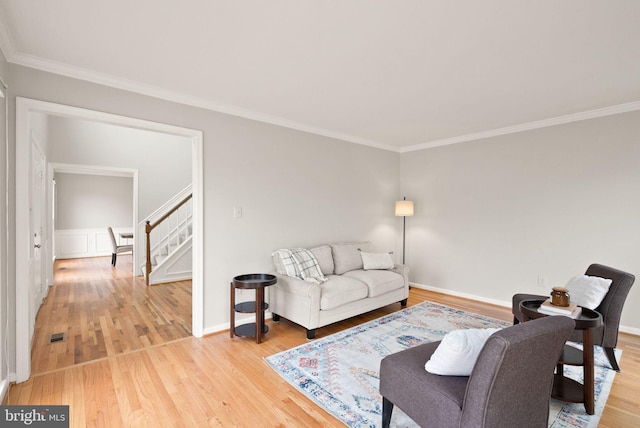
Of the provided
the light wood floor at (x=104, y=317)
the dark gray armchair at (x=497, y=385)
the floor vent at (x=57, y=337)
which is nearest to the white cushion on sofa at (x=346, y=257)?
the light wood floor at (x=104, y=317)

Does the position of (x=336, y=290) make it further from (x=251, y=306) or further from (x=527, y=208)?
(x=527, y=208)

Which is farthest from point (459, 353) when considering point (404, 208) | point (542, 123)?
point (404, 208)

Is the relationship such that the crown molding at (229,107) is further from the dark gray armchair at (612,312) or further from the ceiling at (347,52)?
the dark gray armchair at (612,312)

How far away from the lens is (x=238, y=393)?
2.33 m

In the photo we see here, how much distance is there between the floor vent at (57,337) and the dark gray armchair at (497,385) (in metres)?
3.43

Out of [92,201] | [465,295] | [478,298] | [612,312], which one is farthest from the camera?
[92,201]

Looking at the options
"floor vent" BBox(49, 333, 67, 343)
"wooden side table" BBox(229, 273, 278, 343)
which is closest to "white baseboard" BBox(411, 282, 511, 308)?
"wooden side table" BBox(229, 273, 278, 343)

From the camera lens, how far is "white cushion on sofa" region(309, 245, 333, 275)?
410 centimetres

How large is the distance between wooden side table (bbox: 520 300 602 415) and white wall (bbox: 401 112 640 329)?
1.81 m

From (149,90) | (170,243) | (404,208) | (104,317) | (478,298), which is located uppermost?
(149,90)

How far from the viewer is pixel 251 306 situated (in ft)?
11.2

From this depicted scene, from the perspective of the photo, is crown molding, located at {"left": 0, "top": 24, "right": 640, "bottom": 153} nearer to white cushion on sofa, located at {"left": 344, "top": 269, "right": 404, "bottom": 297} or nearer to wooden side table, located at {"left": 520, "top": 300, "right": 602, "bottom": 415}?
white cushion on sofa, located at {"left": 344, "top": 269, "right": 404, "bottom": 297}

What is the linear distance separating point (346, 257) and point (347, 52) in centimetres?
269

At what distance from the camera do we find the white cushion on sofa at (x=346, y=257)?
4.26 meters
